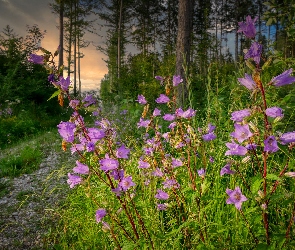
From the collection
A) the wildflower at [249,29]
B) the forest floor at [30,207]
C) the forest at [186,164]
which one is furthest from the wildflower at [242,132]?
the forest floor at [30,207]

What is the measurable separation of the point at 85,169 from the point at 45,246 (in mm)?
1572

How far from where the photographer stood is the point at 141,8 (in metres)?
26.8

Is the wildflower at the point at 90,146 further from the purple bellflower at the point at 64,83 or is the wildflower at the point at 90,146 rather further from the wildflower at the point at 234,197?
the wildflower at the point at 234,197

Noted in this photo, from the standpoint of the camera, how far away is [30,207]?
3662 mm

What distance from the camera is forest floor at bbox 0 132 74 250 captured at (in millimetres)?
2866

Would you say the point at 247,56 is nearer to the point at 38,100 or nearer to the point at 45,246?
the point at 45,246

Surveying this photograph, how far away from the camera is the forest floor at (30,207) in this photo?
2866mm

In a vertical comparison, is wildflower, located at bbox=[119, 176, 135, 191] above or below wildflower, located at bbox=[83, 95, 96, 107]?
below

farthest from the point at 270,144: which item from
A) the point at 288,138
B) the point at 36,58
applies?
the point at 36,58

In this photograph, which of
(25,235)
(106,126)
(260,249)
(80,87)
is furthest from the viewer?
(80,87)

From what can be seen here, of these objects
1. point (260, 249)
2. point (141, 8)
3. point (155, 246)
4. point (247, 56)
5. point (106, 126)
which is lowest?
point (155, 246)

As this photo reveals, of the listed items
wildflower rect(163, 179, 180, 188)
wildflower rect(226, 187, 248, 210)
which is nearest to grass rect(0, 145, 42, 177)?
wildflower rect(163, 179, 180, 188)

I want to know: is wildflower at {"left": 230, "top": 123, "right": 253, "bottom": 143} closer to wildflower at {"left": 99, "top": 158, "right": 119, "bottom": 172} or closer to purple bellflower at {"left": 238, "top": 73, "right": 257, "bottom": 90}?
purple bellflower at {"left": 238, "top": 73, "right": 257, "bottom": 90}

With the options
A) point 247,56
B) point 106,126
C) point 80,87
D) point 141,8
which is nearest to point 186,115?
point 106,126
